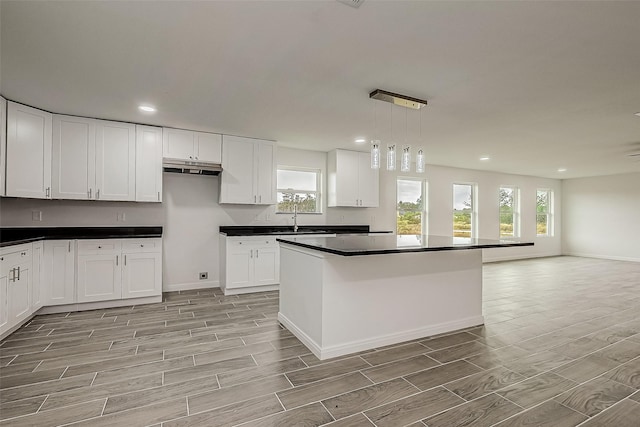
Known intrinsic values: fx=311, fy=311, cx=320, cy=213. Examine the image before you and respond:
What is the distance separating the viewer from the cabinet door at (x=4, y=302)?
281cm

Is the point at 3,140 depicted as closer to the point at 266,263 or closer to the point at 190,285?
the point at 190,285

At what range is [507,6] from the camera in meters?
1.80

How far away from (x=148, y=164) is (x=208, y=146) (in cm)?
85

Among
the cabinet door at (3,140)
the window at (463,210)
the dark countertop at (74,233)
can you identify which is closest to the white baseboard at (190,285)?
the dark countertop at (74,233)

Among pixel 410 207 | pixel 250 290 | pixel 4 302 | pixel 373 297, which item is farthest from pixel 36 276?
pixel 410 207

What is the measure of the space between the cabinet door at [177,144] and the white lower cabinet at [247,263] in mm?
1361

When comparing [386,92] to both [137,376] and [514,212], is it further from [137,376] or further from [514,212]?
[514,212]

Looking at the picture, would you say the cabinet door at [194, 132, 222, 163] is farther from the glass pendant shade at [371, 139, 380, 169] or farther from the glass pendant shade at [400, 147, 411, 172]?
the glass pendant shade at [400, 147, 411, 172]

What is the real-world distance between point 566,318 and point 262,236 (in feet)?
13.1

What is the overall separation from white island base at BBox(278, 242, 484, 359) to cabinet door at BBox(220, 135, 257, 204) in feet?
6.08

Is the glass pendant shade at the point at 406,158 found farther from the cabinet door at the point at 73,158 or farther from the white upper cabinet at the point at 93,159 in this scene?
the cabinet door at the point at 73,158

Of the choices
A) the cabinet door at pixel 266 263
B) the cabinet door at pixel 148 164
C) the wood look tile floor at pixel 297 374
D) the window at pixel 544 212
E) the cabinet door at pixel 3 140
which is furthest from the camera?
the window at pixel 544 212

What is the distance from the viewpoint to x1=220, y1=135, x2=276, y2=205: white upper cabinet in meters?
4.81

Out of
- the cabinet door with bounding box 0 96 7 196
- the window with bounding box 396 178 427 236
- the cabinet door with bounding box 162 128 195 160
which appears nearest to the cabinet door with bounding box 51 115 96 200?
the cabinet door with bounding box 0 96 7 196
